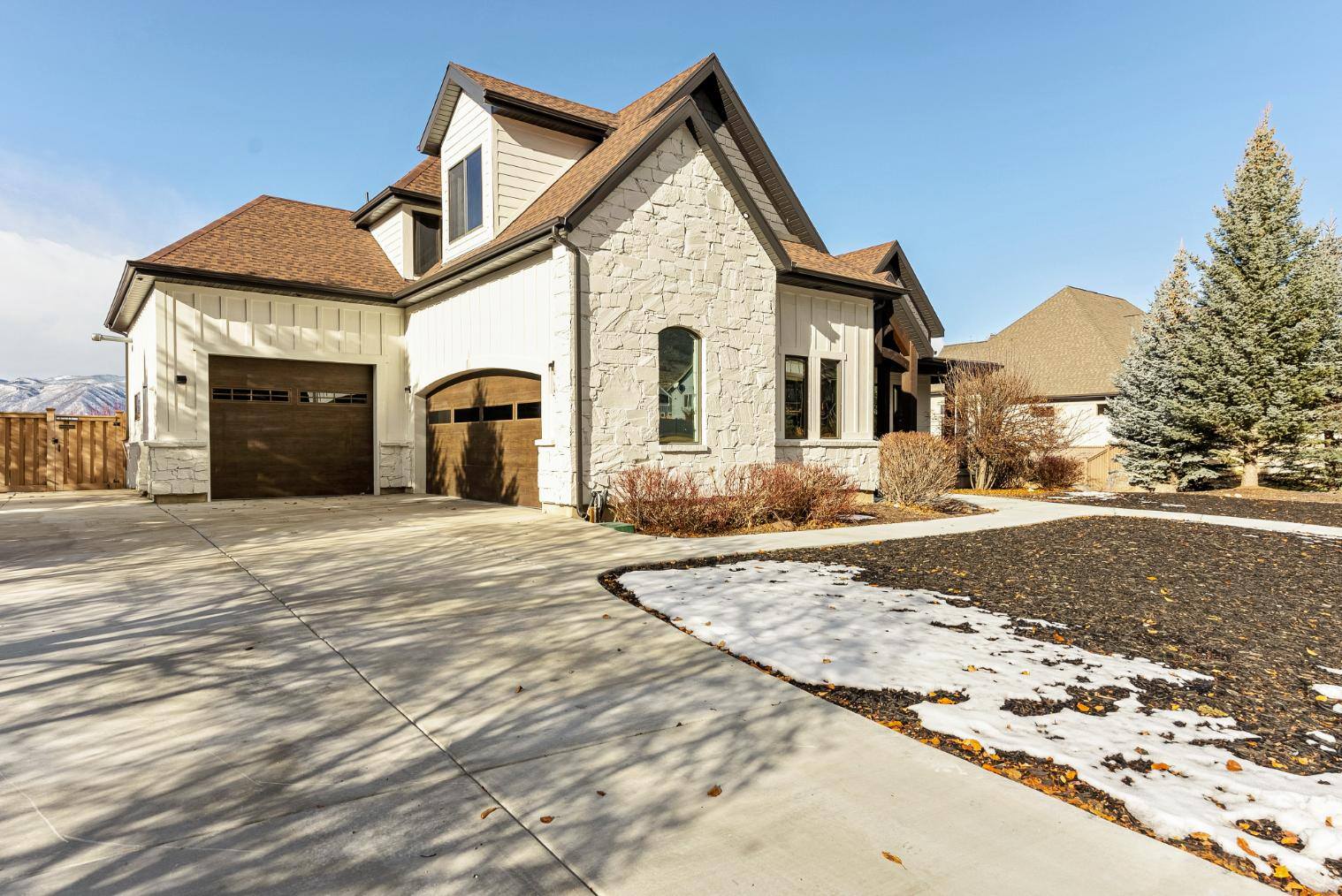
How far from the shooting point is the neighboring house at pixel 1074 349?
28.2 metres

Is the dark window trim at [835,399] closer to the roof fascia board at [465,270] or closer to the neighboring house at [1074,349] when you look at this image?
the roof fascia board at [465,270]

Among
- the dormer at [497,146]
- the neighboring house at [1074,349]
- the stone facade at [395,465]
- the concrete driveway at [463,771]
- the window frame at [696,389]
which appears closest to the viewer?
the concrete driveway at [463,771]

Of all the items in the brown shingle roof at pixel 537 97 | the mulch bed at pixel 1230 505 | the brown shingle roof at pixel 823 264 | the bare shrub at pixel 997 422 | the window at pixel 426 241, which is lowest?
the mulch bed at pixel 1230 505

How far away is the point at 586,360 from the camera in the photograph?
10.7 meters

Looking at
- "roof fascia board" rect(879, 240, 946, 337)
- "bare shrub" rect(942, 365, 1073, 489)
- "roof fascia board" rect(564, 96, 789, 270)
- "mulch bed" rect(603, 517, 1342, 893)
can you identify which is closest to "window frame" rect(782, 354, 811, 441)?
"roof fascia board" rect(564, 96, 789, 270)

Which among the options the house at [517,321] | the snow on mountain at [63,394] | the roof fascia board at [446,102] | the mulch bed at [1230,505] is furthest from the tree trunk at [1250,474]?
the snow on mountain at [63,394]

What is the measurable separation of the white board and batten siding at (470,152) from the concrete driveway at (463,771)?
32.3ft

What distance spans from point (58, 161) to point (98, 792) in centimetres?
2378

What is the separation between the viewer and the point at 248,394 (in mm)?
14062

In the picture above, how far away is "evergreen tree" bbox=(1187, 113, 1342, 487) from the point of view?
17203 mm

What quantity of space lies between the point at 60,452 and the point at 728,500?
56.7 feet

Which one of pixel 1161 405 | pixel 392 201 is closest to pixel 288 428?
pixel 392 201

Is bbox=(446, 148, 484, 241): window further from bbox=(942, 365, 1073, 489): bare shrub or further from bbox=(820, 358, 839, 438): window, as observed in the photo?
bbox=(942, 365, 1073, 489): bare shrub

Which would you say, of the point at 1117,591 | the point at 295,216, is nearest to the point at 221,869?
the point at 1117,591
